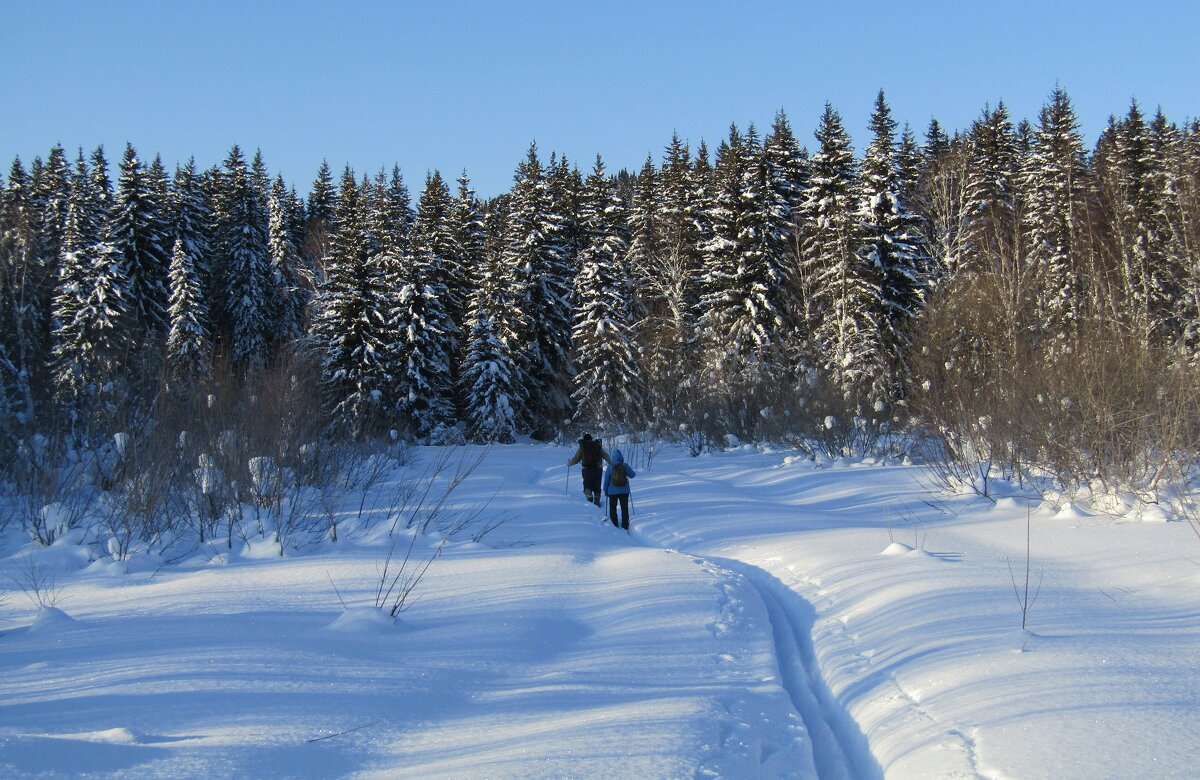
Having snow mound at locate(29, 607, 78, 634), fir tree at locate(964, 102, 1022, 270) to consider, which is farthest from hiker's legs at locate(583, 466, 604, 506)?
fir tree at locate(964, 102, 1022, 270)

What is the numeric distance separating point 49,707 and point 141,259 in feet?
145

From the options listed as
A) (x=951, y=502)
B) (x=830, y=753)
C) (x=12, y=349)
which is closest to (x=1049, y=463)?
(x=951, y=502)

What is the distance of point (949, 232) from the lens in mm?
30938

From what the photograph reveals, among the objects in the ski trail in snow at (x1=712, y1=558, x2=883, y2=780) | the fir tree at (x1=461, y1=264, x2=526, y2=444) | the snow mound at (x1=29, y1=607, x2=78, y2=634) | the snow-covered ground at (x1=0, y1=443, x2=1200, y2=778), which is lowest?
the ski trail in snow at (x1=712, y1=558, x2=883, y2=780)

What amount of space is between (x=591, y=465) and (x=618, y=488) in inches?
93.2

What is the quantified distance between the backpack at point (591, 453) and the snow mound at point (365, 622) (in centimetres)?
918

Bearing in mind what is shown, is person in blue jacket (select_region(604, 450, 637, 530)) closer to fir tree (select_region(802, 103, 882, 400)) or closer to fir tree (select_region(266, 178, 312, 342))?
fir tree (select_region(802, 103, 882, 400))

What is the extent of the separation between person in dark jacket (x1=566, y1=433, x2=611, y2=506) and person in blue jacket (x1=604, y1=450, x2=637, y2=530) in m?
1.91

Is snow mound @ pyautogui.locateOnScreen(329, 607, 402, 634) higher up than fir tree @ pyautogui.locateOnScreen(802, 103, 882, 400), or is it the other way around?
fir tree @ pyautogui.locateOnScreen(802, 103, 882, 400)

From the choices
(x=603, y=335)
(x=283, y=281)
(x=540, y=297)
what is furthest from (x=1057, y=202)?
(x=283, y=281)

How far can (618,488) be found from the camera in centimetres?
1248

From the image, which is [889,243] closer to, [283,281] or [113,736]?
[113,736]

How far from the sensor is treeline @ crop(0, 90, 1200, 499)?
13508 mm

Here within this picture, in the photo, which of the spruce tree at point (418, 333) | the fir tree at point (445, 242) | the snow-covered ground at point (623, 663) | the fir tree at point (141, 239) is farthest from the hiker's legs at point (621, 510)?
the fir tree at point (141, 239)
